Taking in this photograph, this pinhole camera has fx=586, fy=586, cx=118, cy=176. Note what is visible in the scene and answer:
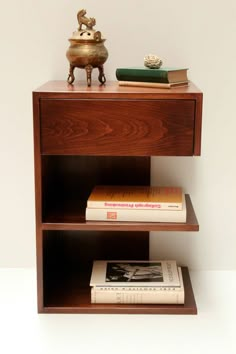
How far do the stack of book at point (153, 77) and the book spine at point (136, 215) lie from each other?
28cm

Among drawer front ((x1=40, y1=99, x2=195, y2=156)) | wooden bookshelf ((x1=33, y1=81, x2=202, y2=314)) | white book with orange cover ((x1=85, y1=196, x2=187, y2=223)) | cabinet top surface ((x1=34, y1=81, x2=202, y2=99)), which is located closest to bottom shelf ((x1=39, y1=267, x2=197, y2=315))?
wooden bookshelf ((x1=33, y1=81, x2=202, y2=314))

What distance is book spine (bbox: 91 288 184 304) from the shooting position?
53.6 inches

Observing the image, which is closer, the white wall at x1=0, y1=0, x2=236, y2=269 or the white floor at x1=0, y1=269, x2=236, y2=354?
the white floor at x1=0, y1=269, x2=236, y2=354

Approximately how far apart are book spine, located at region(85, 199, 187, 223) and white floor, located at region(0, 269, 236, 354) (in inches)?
8.8

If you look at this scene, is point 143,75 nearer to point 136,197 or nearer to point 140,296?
point 136,197

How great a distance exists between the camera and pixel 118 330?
126cm

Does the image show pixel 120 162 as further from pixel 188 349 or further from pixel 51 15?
pixel 188 349

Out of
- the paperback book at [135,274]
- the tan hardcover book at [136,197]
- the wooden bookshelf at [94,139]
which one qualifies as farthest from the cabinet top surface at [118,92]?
the paperback book at [135,274]

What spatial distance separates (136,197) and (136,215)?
65mm

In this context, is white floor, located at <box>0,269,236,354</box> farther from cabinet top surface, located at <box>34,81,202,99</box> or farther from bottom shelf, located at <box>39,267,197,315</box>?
cabinet top surface, located at <box>34,81,202,99</box>

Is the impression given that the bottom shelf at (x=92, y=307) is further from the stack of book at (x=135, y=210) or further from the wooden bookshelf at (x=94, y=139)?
the stack of book at (x=135, y=210)

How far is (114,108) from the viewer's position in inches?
48.8
